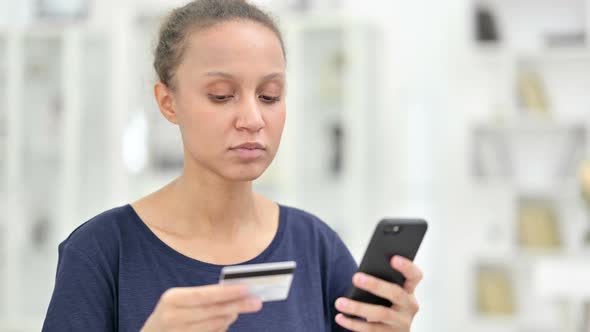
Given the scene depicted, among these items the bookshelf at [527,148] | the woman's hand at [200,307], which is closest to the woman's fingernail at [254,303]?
the woman's hand at [200,307]

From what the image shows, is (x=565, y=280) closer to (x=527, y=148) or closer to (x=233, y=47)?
(x=527, y=148)

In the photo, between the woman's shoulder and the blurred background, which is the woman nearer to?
the woman's shoulder

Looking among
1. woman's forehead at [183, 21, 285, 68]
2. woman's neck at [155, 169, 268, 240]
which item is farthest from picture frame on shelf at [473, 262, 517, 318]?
woman's forehead at [183, 21, 285, 68]

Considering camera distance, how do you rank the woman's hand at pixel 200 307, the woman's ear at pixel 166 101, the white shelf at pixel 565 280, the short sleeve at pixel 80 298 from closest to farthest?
the woman's hand at pixel 200 307
the short sleeve at pixel 80 298
the woman's ear at pixel 166 101
the white shelf at pixel 565 280

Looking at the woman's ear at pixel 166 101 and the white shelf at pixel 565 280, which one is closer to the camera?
the woman's ear at pixel 166 101

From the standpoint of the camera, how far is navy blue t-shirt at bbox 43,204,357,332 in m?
1.14

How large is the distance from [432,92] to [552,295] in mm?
2207

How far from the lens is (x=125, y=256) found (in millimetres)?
1207

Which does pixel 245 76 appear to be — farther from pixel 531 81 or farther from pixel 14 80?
pixel 14 80

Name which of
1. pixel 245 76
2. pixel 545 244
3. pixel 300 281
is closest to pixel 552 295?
pixel 545 244

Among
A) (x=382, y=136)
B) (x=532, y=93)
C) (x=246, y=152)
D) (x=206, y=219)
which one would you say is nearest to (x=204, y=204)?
(x=206, y=219)

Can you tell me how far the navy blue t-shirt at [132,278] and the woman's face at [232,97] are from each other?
0.49 ft

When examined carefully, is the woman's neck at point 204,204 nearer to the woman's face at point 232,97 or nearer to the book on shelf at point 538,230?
the woman's face at point 232,97

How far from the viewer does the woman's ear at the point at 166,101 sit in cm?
126
